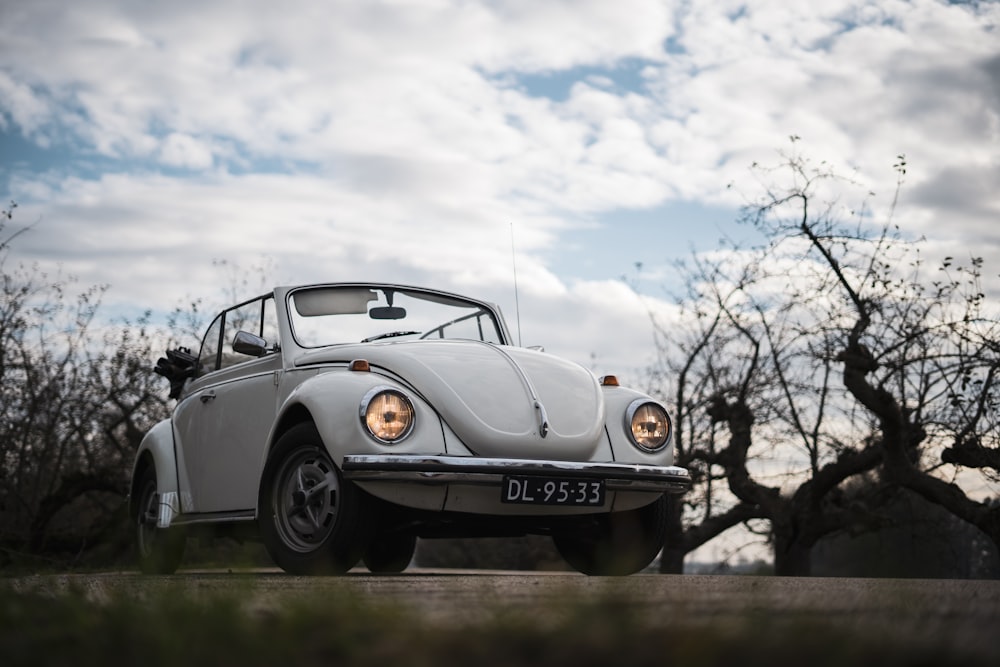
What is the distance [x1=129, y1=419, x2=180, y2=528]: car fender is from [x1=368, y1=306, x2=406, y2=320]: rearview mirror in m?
1.82

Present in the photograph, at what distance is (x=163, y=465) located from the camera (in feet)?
25.6

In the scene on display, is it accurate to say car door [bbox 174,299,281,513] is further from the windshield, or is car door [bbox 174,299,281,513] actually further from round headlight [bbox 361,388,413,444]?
round headlight [bbox 361,388,413,444]

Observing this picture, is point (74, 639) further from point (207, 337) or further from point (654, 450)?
point (207, 337)

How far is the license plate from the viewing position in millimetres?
5480

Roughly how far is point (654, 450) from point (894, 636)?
424 centimetres

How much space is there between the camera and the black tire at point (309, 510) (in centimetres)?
546

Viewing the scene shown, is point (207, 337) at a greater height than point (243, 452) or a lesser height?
greater

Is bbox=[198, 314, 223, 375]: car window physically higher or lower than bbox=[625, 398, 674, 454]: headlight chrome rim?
higher

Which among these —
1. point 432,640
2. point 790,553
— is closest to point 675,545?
point 790,553

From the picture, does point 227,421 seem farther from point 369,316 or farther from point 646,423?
point 646,423

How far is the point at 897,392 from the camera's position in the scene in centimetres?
1769

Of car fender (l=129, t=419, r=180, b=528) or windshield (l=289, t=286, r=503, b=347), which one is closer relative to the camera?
windshield (l=289, t=286, r=503, b=347)

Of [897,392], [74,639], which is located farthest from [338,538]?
[897,392]

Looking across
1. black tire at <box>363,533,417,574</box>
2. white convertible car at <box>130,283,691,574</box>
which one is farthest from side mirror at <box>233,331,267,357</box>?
black tire at <box>363,533,417,574</box>
